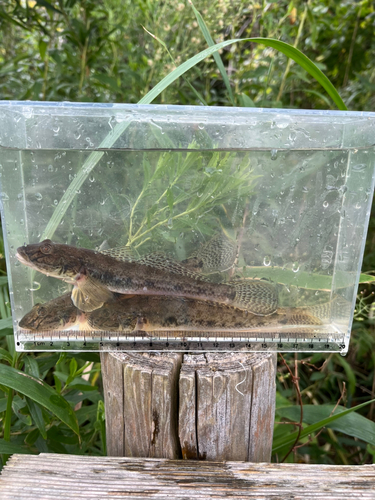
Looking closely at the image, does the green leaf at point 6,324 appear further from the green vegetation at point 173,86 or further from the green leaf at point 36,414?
the green leaf at point 36,414

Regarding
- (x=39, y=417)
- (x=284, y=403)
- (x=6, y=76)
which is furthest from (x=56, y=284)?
(x=6, y=76)

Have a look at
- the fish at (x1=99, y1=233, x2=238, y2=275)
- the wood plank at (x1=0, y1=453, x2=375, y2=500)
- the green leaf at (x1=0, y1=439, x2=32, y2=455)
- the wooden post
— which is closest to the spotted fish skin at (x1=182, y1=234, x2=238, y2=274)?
the fish at (x1=99, y1=233, x2=238, y2=275)

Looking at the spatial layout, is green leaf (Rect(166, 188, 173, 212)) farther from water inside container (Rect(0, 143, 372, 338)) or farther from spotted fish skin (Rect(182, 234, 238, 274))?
spotted fish skin (Rect(182, 234, 238, 274))

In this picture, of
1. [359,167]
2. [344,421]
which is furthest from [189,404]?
[359,167]

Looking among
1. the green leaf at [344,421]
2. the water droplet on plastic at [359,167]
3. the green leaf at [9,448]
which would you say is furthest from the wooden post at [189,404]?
the water droplet on plastic at [359,167]

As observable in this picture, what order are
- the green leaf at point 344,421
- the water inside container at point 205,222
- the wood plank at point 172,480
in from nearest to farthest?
the wood plank at point 172,480
the water inside container at point 205,222
the green leaf at point 344,421

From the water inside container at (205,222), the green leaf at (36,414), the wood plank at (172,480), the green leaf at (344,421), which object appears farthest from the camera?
the green leaf at (344,421)
